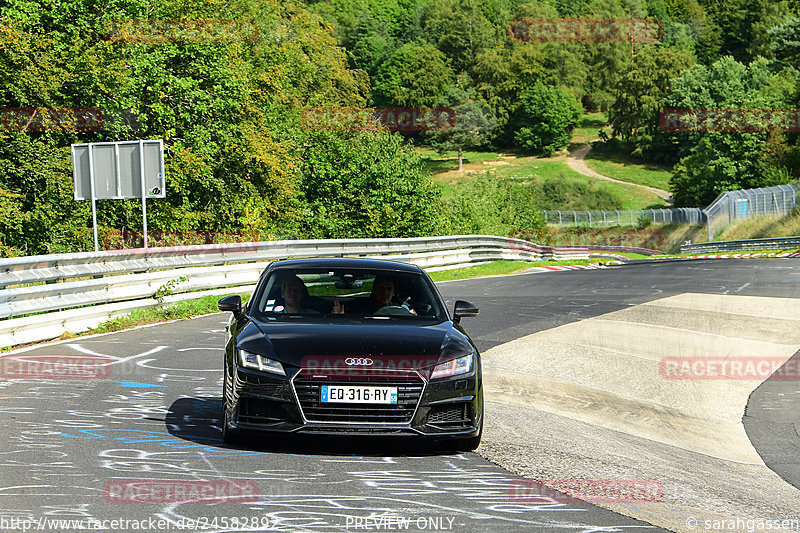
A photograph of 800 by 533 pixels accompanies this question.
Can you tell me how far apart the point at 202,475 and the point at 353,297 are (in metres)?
2.35

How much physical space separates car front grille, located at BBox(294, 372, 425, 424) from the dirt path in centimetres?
11353

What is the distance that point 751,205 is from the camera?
69.3 meters

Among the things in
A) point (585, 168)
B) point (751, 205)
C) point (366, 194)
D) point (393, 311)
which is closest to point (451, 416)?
point (393, 311)

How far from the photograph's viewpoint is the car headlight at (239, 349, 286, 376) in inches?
260

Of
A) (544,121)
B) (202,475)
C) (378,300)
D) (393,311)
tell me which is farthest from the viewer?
(544,121)

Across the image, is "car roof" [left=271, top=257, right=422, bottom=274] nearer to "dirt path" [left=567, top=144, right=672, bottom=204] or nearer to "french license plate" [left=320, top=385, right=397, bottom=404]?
"french license plate" [left=320, top=385, right=397, bottom=404]

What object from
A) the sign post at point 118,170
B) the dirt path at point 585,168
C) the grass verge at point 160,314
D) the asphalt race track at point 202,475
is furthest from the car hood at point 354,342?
the dirt path at point 585,168

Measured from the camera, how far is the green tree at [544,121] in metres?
146

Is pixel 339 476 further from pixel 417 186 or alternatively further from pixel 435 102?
pixel 435 102

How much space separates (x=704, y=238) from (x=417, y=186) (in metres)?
39.7

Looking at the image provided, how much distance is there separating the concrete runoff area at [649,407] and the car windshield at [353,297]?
120 cm

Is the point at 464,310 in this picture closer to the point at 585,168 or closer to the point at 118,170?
the point at 118,170

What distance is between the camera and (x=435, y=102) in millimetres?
154875

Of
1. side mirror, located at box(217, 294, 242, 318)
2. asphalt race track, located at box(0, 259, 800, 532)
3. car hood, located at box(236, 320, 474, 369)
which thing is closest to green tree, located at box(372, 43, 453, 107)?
asphalt race track, located at box(0, 259, 800, 532)
